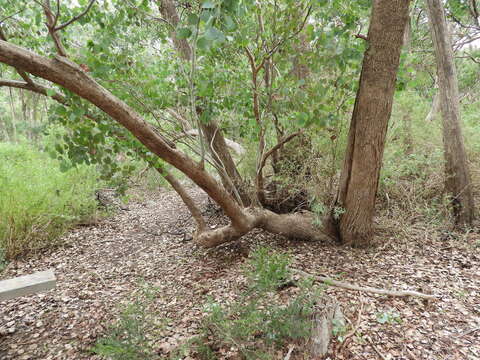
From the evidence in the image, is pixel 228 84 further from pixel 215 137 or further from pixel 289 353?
pixel 289 353

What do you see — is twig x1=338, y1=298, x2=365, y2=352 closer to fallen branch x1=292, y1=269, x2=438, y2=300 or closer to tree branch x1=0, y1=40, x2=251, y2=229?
fallen branch x1=292, y1=269, x2=438, y2=300

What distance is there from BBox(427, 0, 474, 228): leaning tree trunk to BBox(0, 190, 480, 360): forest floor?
13.0 inches

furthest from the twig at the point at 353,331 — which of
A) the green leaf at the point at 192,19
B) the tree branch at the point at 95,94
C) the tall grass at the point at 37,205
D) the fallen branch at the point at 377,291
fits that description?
the tall grass at the point at 37,205

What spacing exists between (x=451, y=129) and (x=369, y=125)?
127cm

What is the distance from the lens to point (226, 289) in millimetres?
2502

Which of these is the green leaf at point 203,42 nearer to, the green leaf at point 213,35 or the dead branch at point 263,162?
the green leaf at point 213,35

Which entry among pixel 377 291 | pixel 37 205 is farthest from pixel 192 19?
pixel 37 205

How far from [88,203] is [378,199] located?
14.9ft

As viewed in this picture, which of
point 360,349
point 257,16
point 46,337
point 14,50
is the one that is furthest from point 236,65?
point 46,337

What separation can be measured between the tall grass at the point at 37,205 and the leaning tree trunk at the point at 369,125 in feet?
12.4

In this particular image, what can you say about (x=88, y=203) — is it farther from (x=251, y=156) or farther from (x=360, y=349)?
(x=360, y=349)

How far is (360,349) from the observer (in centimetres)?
167

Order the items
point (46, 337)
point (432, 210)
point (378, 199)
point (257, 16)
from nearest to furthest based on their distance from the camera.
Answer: point (46, 337) → point (257, 16) → point (432, 210) → point (378, 199)

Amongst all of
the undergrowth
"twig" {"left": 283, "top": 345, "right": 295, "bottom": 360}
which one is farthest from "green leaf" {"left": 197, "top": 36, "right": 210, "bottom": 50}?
"twig" {"left": 283, "top": 345, "right": 295, "bottom": 360}
